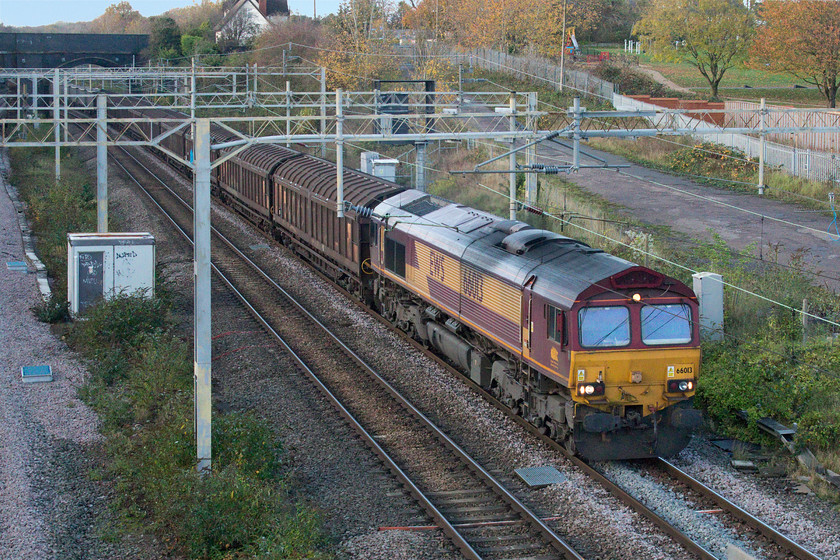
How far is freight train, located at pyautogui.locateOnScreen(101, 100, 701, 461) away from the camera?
12.7 meters

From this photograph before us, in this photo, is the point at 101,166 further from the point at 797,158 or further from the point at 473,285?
the point at 797,158

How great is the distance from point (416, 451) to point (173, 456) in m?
3.72

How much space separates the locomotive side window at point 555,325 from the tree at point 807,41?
126 feet

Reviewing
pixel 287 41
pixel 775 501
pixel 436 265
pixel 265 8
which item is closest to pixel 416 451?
pixel 436 265

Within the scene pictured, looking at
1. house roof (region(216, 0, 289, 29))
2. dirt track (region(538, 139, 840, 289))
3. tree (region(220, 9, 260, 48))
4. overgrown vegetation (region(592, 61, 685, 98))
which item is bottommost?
dirt track (region(538, 139, 840, 289))

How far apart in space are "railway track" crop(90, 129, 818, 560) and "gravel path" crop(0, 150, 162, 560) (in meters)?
3.97

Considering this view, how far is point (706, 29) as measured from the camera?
55031 mm

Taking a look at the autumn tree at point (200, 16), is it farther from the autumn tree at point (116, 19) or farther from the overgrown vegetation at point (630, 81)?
the overgrown vegetation at point (630, 81)

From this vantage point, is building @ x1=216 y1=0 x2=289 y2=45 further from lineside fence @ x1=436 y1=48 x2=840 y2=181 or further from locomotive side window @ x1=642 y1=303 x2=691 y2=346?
locomotive side window @ x1=642 y1=303 x2=691 y2=346

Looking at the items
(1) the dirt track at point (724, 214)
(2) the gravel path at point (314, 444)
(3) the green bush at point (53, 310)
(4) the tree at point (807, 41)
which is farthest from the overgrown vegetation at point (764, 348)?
(4) the tree at point (807, 41)

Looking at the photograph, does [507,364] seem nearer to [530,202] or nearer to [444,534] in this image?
[444,534]

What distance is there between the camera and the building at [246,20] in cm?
9381

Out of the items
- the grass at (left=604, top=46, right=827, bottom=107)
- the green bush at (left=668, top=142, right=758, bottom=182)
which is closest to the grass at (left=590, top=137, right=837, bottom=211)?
the green bush at (left=668, top=142, right=758, bottom=182)

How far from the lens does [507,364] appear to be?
15180 millimetres
